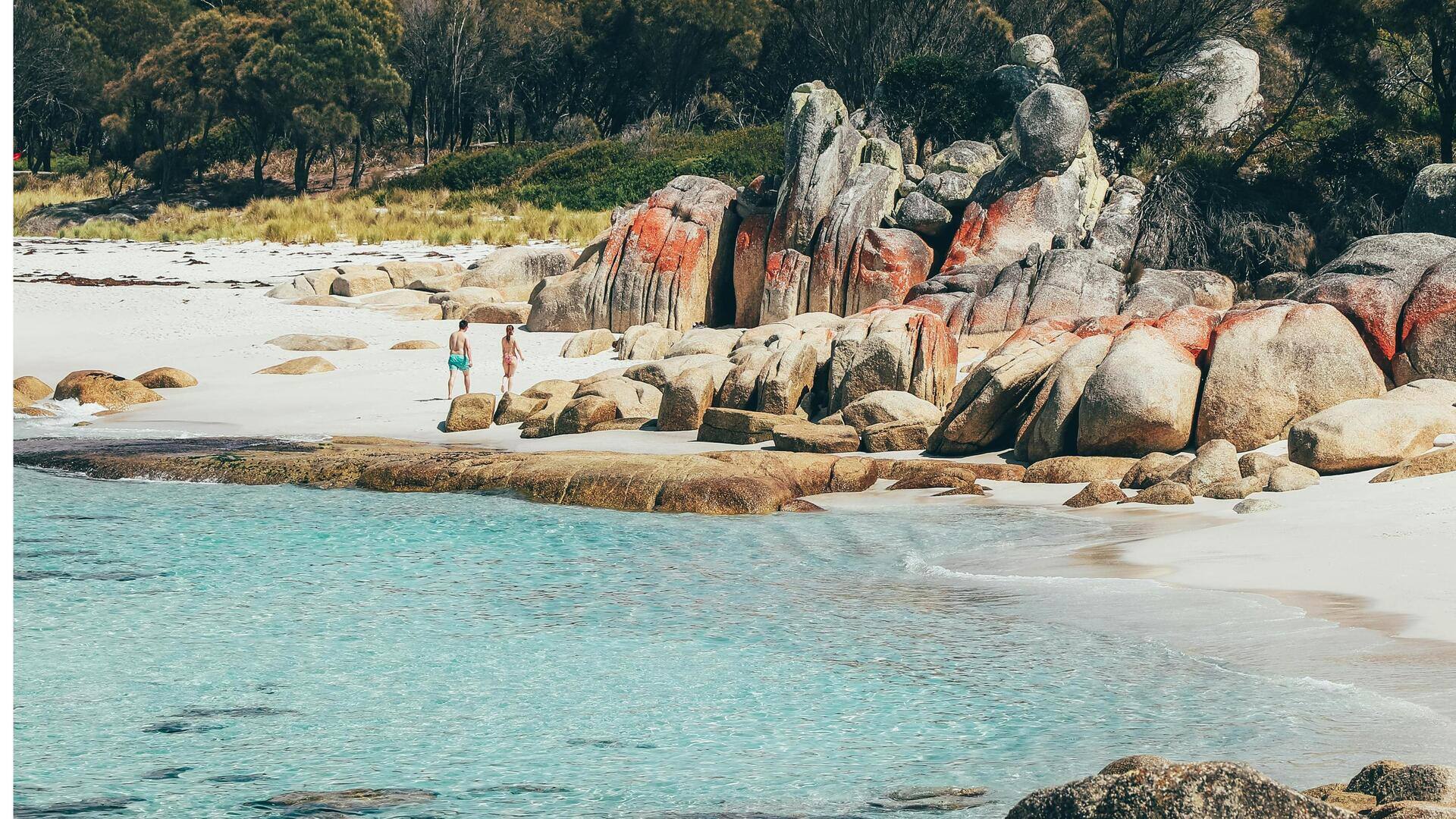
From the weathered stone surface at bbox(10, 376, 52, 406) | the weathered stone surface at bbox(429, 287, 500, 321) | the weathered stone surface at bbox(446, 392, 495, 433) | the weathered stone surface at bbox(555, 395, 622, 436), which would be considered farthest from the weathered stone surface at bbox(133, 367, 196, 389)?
the weathered stone surface at bbox(555, 395, 622, 436)

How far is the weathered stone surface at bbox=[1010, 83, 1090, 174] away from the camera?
25359mm

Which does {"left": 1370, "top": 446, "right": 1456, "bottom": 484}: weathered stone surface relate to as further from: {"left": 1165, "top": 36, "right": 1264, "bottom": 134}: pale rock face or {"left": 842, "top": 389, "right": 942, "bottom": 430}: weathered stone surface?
{"left": 1165, "top": 36, "right": 1264, "bottom": 134}: pale rock face

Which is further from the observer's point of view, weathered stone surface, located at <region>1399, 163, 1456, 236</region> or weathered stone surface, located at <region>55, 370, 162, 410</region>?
weathered stone surface, located at <region>1399, 163, 1456, 236</region>

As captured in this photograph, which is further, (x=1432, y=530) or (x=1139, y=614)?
(x=1432, y=530)

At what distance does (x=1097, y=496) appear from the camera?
12328 millimetres

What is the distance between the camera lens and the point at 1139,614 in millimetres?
8594

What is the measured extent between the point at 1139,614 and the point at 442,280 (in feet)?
73.7

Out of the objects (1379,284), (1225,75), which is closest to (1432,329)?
(1379,284)

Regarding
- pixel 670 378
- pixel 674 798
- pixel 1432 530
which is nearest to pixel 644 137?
pixel 670 378

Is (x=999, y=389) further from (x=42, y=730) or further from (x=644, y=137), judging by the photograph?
(x=644, y=137)

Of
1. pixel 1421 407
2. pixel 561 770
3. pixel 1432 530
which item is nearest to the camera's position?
pixel 561 770

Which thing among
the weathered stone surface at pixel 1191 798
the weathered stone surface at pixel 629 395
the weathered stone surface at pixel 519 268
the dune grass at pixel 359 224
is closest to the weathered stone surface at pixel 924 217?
the weathered stone surface at pixel 519 268

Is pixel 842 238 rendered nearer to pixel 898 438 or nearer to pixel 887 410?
pixel 887 410

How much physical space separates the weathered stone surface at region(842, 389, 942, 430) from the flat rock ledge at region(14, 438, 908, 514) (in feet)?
5.43
